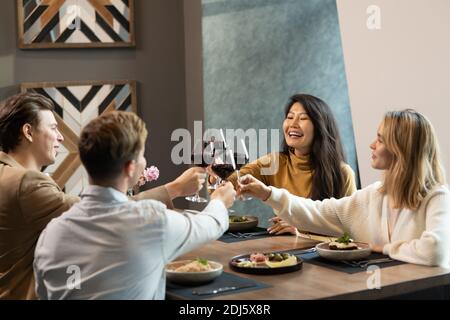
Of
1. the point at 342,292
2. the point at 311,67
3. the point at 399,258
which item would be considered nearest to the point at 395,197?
the point at 399,258

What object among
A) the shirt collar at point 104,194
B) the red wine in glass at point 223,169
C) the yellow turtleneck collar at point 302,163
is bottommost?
the shirt collar at point 104,194

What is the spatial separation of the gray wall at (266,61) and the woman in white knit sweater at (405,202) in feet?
7.27

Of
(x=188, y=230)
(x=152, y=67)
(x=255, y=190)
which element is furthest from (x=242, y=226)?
(x=152, y=67)

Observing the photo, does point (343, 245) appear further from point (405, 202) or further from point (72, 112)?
point (72, 112)

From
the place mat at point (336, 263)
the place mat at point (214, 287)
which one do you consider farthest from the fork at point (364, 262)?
the place mat at point (214, 287)

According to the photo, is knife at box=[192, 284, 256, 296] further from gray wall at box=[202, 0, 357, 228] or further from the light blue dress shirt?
gray wall at box=[202, 0, 357, 228]

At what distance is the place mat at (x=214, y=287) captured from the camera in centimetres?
206

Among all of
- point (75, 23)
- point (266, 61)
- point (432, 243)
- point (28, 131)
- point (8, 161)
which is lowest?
point (432, 243)

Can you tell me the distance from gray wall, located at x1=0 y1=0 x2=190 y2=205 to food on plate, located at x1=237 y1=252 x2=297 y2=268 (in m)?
2.69

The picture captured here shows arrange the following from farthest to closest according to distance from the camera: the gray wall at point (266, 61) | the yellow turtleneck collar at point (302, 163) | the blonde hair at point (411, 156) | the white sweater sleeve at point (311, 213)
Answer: the gray wall at point (266, 61) → the yellow turtleneck collar at point (302, 163) → the white sweater sleeve at point (311, 213) → the blonde hair at point (411, 156)

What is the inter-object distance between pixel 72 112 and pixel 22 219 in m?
2.33

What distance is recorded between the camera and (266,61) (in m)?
5.02

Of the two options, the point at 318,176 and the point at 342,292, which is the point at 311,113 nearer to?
the point at 318,176

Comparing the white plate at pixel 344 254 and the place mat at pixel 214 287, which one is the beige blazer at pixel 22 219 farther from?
the white plate at pixel 344 254
